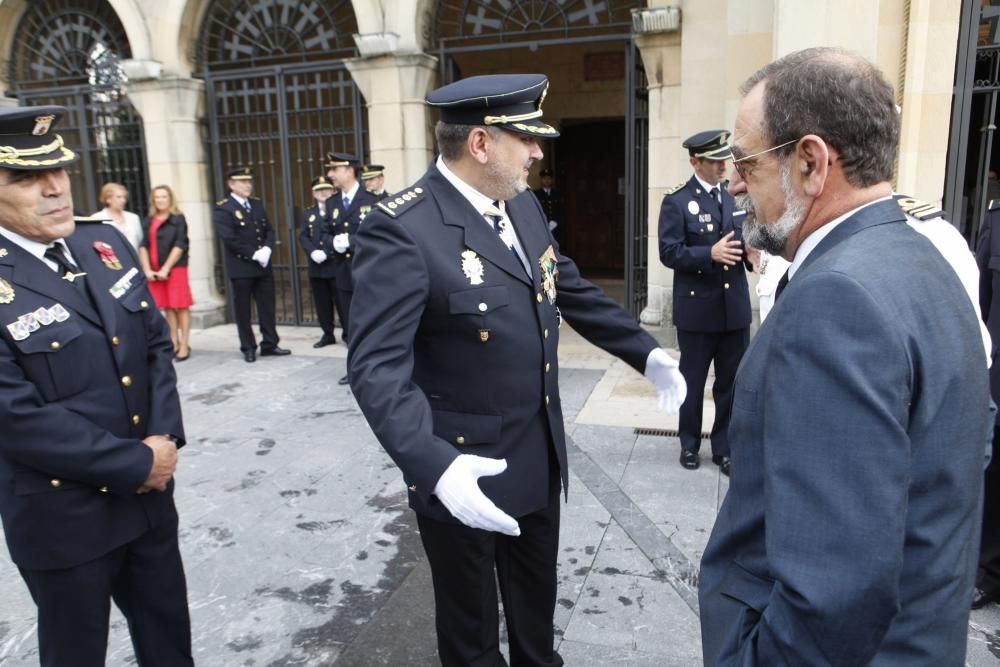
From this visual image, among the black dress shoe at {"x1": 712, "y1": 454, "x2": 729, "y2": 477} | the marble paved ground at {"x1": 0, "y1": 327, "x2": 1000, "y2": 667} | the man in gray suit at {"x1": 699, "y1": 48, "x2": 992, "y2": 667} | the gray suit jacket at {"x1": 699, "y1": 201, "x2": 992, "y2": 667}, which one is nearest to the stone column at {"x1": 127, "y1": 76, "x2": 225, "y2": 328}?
the marble paved ground at {"x1": 0, "y1": 327, "x2": 1000, "y2": 667}

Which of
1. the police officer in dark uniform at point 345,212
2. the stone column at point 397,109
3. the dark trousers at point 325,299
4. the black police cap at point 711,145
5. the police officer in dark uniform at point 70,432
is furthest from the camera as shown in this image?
the dark trousers at point 325,299

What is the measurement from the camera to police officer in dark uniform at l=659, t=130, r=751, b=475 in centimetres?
455

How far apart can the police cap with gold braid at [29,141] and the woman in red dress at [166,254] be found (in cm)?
591

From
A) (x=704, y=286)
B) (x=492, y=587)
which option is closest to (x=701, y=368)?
(x=704, y=286)

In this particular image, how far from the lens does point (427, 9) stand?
8250mm

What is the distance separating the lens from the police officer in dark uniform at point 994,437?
10.3ft

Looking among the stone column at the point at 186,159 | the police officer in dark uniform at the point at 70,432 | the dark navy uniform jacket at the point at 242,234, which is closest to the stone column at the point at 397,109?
the dark navy uniform jacket at the point at 242,234

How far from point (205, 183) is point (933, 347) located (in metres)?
9.91

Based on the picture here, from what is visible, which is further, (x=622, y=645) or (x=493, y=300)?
(x=622, y=645)

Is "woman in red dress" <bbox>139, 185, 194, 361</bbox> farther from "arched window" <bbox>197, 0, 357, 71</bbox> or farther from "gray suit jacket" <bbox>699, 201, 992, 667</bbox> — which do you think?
"gray suit jacket" <bbox>699, 201, 992, 667</bbox>

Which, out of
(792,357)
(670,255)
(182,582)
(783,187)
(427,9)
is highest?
(427,9)

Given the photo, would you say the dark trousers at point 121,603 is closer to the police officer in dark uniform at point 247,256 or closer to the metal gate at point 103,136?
the police officer in dark uniform at point 247,256

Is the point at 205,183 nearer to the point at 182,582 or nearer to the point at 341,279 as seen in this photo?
the point at 341,279

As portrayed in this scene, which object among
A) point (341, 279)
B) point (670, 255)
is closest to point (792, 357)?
point (670, 255)
